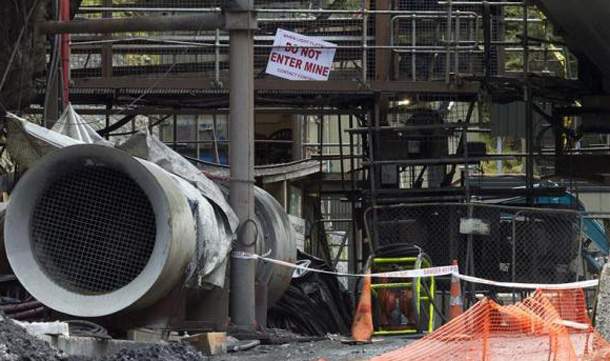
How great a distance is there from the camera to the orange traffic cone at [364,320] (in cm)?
1378

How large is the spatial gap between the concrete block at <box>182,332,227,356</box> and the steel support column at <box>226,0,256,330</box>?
5.83 ft

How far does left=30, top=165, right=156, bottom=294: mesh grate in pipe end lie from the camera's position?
1231cm

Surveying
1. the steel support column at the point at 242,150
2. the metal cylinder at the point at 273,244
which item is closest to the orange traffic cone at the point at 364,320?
the steel support column at the point at 242,150

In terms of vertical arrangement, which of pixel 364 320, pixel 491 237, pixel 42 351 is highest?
pixel 491 237

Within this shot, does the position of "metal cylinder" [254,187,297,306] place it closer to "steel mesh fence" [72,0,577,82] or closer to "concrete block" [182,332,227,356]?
"concrete block" [182,332,227,356]

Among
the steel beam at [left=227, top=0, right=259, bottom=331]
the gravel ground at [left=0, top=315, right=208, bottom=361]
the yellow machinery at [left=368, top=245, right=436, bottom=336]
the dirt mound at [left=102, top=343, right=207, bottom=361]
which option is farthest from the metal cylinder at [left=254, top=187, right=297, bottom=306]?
the gravel ground at [left=0, top=315, right=208, bottom=361]

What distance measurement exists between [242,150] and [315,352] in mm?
3037

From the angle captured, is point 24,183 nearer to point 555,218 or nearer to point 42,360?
point 42,360

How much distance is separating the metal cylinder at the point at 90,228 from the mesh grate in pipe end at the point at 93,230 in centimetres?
1

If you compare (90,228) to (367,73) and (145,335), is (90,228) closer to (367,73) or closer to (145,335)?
(145,335)

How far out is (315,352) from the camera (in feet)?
40.2

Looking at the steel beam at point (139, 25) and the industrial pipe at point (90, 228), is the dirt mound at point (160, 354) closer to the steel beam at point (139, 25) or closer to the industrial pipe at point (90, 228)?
the industrial pipe at point (90, 228)

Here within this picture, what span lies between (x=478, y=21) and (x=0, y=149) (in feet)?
26.3

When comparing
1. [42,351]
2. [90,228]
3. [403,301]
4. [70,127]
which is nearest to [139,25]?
[70,127]
